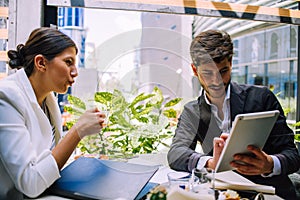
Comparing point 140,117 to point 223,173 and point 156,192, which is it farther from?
point 156,192

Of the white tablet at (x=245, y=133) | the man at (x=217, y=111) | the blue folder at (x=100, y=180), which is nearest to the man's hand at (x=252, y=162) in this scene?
the white tablet at (x=245, y=133)

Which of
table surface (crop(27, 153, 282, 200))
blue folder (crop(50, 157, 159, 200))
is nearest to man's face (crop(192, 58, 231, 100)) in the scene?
table surface (crop(27, 153, 282, 200))

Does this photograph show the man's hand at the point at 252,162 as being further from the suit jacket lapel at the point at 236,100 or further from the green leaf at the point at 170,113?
the green leaf at the point at 170,113

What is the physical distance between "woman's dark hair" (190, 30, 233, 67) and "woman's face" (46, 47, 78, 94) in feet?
2.09

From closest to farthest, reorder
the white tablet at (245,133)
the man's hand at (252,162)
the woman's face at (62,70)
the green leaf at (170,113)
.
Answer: the white tablet at (245,133) < the man's hand at (252,162) < the woman's face at (62,70) < the green leaf at (170,113)

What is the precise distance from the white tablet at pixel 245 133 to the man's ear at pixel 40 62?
2.38ft

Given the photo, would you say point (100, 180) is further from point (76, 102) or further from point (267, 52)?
point (267, 52)

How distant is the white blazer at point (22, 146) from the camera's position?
1.00m

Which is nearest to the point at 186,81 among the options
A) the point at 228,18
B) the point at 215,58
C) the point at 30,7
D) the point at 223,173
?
Answer: the point at 215,58

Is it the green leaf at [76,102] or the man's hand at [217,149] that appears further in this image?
the green leaf at [76,102]

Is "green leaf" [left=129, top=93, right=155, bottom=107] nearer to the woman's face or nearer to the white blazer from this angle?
the woman's face

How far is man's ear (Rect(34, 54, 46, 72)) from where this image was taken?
3.96ft

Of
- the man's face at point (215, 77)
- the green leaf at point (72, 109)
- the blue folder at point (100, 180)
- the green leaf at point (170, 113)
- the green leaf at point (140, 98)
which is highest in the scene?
the man's face at point (215, 77)

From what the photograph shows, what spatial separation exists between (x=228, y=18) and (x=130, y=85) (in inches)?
29.6
